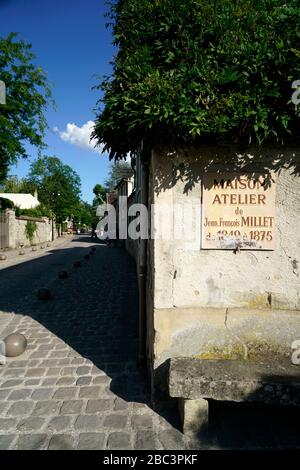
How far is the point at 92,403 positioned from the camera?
3.11 metres

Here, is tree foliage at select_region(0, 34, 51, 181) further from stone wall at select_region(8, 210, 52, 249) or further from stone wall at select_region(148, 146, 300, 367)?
stone wall at select_region(148, 146, 300, 367)

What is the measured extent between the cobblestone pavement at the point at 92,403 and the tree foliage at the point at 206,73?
2568 millimetres

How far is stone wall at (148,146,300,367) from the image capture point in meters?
3.00

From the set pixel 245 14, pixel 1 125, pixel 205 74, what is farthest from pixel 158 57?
pixel 1 125

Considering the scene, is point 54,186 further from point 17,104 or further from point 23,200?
point 17,104

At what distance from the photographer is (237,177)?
3027 mm

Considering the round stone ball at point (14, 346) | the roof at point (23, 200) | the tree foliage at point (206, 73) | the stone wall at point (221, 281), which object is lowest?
the round stone ball at point (14, 346)

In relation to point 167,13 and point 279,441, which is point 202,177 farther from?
point 279,441

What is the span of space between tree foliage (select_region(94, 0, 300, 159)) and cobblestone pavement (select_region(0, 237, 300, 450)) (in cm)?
257

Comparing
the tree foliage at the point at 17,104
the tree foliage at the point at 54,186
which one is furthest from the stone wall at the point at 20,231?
the tree foliage at the point at 54,186

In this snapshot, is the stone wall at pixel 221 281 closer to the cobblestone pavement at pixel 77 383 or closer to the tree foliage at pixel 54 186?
the cobblestone pavement at pixel 77 383

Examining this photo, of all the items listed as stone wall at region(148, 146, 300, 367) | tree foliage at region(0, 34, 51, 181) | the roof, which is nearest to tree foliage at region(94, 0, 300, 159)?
stone wall at region(148, 146, 300, 367)

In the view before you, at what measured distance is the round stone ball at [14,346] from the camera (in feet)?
13.7
